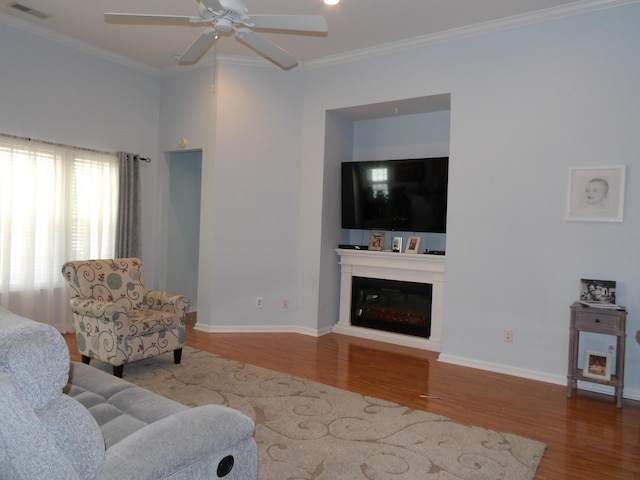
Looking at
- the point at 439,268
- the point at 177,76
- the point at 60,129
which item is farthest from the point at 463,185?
the point at 60,129

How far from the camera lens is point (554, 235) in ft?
13.2

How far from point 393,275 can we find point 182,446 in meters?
4.03

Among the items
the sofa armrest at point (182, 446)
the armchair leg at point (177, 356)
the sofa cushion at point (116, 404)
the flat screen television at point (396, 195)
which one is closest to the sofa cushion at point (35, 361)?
the sofa armrest at point (182, 446)

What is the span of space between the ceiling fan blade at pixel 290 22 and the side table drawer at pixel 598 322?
2.97 metres

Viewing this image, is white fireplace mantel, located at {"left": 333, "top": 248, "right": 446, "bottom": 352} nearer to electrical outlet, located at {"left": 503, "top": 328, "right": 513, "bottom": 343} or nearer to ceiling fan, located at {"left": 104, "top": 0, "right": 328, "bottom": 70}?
electrical outlet, located at {"left": 503, "top": 328, "right": 513, "bottom": 343}

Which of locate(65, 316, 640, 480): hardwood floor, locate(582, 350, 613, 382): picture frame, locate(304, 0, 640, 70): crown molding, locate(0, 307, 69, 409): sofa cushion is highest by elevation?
locate(304, 0, 640, 70): crown molding

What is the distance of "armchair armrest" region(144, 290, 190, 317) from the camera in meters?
4.10

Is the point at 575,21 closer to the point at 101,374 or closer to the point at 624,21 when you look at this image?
the point at 624,21

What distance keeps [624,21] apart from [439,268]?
2.72 m

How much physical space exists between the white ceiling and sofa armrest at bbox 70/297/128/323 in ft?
9.02

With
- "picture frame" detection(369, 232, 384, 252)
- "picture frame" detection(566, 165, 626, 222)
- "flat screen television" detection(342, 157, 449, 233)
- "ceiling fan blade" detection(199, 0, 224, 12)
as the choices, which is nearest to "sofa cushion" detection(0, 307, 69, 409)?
"ceiling fan blade" detection(199, 0, 224, 12)

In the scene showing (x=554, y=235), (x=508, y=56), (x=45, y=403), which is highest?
(x=508, y=56)

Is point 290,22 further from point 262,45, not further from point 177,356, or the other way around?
point 177,356

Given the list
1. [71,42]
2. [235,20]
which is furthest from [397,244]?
[71,42]
